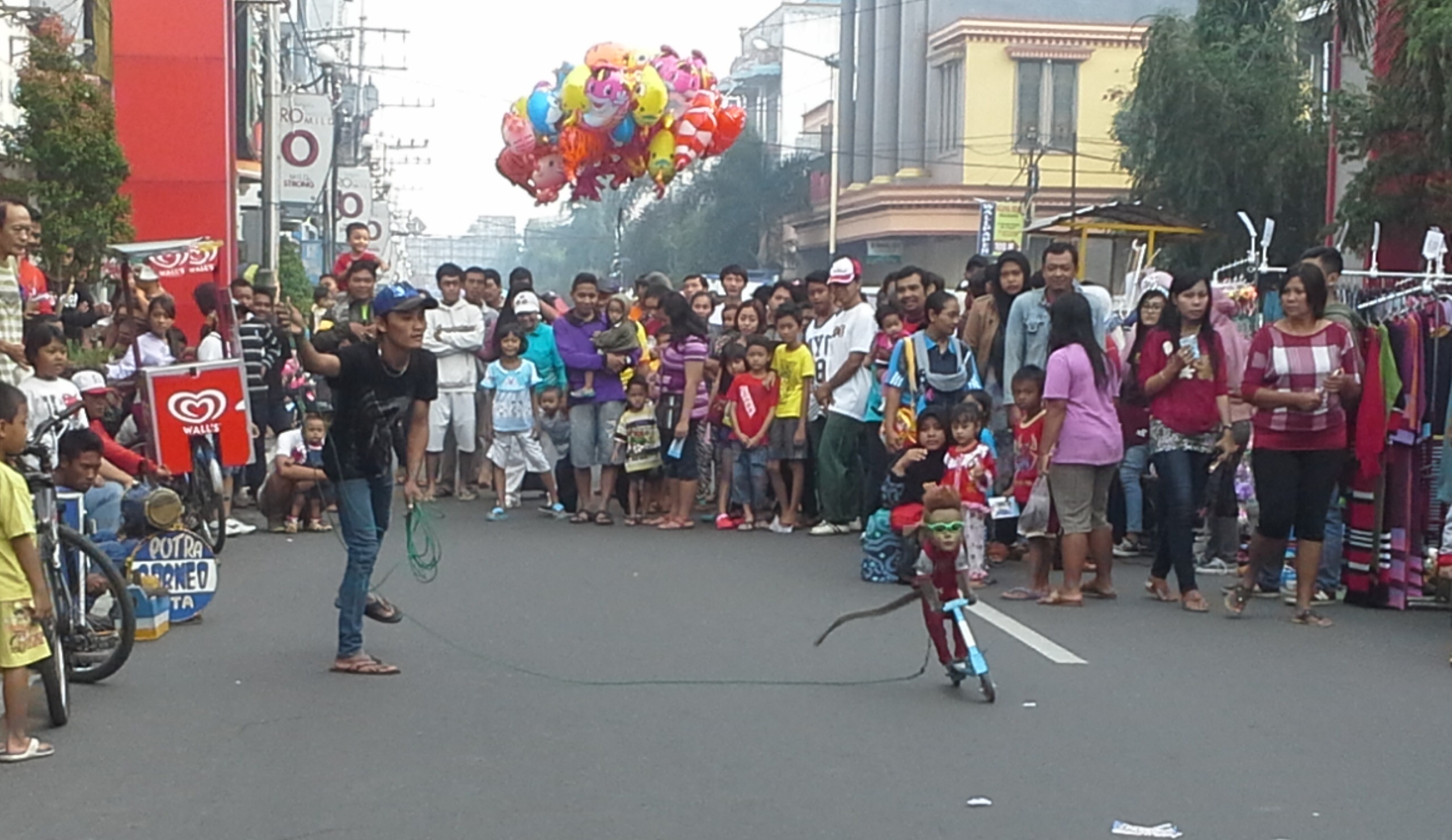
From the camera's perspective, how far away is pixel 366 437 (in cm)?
852

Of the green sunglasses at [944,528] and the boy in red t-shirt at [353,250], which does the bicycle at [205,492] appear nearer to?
the boy in red t-shirt at [353,250]

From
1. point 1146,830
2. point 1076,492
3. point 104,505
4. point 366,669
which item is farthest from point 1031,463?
point 1146,830

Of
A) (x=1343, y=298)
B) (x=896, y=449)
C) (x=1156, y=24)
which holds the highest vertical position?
(x=1156, y=24)

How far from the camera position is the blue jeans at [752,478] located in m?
14.6

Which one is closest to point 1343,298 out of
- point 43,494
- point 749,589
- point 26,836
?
point 749,589

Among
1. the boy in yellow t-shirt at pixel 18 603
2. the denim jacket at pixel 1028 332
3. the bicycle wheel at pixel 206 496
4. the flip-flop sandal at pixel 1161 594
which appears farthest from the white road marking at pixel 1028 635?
the bicycle wheel at pixel 206 496

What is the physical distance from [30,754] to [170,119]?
90.0ft

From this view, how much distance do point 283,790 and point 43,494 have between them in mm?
2325

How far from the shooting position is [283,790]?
644cm

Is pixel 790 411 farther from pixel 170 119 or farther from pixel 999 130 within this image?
pixel 999 130

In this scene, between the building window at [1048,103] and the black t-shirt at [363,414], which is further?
the building window at [1048,103]

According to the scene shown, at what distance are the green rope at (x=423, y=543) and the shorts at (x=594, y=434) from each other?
1.26 metres

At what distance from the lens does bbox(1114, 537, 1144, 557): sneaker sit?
13.2 metres

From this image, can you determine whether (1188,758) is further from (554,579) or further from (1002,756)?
(554,579)
